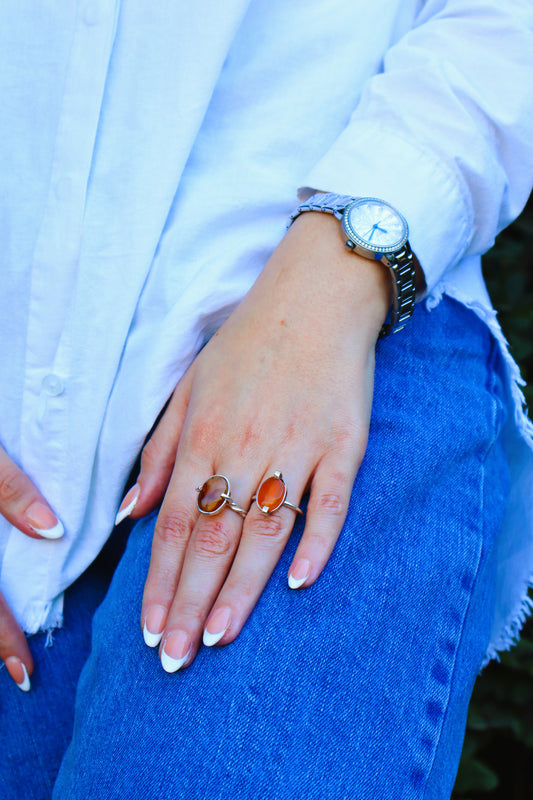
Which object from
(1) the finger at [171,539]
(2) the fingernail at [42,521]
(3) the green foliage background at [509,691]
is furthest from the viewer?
(3) the green foliage background at [509,691]

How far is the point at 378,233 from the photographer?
86 centimetres

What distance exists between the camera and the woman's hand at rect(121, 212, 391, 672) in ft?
2.53

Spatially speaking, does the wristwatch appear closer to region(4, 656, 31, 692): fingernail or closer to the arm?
the arm

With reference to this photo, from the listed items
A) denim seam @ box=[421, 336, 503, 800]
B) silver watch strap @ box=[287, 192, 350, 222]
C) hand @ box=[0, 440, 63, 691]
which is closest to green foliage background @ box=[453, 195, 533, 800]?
denim seam @ box=[421, 336, 503, 800]

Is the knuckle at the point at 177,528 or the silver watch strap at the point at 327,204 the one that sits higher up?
the silver watch strap at the point at 327,204

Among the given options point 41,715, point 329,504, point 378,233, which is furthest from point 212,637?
point 378,233

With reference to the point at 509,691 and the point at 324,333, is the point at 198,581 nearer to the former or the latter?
the point at 324,333

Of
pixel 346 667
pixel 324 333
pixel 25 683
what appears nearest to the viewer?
pixel 346 667

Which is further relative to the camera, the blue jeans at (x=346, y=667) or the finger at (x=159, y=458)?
the finger at (x=159, y=458)

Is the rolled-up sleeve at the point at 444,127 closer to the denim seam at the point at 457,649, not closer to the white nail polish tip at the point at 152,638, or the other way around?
the denim seam at the point at 457,649

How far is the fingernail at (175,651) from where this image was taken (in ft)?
2.45

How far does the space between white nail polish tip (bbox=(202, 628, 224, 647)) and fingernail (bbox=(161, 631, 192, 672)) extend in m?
0.02

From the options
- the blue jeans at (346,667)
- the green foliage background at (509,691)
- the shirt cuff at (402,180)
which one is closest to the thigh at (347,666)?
the blue jeans at (346,667)

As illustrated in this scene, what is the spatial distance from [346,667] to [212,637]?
16cm
